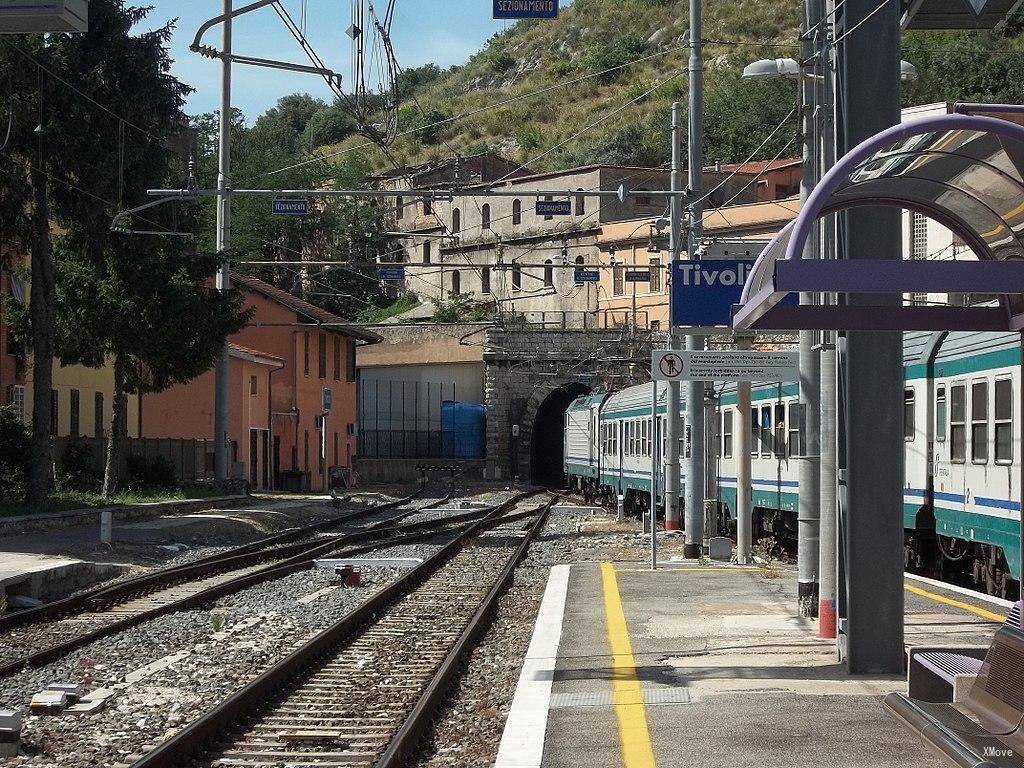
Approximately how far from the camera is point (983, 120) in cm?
719

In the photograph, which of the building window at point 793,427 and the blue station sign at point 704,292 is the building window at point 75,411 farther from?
the blue station sign at point 704,292

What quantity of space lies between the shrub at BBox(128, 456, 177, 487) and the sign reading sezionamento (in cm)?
2614

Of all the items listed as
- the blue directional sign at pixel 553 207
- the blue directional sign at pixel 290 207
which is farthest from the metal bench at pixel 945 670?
the blue directional sign at pixel 290 207

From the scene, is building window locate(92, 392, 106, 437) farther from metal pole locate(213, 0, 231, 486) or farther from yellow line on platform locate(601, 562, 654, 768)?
yellow line on platform locate(601, 562, 654, 768)

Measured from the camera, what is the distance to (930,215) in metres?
8.73

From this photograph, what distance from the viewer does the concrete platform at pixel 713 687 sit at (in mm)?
7973

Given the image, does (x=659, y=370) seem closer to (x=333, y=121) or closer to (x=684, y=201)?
(x=684, y=201)

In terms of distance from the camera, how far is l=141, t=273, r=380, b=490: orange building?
49906 mm

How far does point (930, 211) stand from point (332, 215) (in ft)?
307

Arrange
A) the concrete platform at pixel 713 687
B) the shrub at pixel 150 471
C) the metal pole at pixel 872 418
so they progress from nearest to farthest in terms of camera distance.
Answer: the concrete platform at pixel 713 687 < the metal pole at pixel 872 418 < the shrub at pixel 150 471

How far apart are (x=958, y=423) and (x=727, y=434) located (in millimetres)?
12309

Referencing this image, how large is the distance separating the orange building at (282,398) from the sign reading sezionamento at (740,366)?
26.9 meters

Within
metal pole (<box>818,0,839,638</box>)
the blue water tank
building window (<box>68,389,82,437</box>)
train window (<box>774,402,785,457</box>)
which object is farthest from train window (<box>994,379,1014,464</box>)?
the blue water tank

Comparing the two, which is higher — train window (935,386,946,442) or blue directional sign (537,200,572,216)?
blue directional sign (537,200,572,216)
